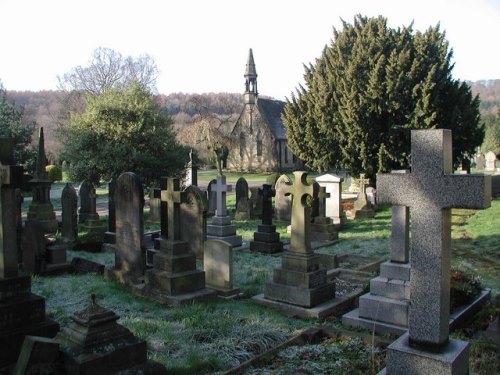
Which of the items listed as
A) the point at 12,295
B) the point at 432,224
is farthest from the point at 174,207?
the point at 432,224

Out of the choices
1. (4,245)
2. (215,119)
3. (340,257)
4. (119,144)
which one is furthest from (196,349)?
(215,119)

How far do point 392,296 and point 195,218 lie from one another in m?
5.20

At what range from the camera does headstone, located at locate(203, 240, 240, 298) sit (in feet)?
27.0

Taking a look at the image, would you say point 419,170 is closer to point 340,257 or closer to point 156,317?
point 156,317

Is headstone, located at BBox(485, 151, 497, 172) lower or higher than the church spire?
lower

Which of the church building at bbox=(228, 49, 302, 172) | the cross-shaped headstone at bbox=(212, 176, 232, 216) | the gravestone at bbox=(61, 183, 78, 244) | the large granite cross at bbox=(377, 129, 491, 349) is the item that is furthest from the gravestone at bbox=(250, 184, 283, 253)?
the church building at bbox=(228, 49, 302, 172)

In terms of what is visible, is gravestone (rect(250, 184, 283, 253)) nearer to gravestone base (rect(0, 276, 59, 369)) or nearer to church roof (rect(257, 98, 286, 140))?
gravestone base (rect(0, 276, 59, 369))

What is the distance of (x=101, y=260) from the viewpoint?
11250 millimetres

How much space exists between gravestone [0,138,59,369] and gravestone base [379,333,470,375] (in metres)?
3.70

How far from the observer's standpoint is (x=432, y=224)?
3850mm

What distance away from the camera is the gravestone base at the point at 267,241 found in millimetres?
12508

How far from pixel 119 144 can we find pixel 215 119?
28.0 meters

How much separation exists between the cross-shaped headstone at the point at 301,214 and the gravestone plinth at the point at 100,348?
141 inches

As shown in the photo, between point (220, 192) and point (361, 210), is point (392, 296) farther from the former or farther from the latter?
point (361, 210)
